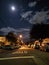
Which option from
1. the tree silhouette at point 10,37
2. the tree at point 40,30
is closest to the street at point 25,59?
the tree at point 40,30

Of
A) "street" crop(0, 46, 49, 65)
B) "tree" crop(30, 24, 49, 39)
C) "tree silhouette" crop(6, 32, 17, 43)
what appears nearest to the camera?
"street" crop(0, 46, 49, 65)

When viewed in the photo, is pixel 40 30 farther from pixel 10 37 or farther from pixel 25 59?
pixel 25 59

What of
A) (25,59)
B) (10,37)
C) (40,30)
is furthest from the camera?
(10,37)

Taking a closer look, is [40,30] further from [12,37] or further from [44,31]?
[12,37]

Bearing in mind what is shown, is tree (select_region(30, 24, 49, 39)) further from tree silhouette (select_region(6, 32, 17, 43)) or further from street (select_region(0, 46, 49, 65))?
street (select_region(0, 46, 49, 65))

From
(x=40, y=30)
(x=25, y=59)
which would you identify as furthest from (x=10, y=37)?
(x=25, y=59)

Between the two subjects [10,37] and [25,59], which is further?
[10,37]

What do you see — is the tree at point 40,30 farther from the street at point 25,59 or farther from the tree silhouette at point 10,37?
the street at point 25,59

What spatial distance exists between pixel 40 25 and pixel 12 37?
112ft

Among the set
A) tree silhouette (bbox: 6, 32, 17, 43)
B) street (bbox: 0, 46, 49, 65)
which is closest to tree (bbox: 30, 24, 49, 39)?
tree silhouette (bbox: 6, 32, 17, 43)

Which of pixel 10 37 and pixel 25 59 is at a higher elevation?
pixel 10 37

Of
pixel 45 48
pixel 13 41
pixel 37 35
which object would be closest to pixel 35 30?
pixel 37 35

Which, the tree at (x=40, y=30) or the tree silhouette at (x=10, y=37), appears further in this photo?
the tree silhouette at (x=10, y=37)

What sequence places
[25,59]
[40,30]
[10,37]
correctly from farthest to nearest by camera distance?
[10,37]
[40,30]
[25,59]
